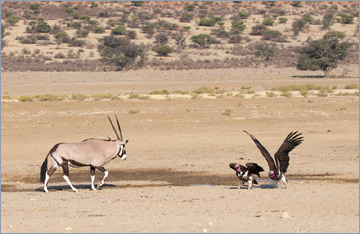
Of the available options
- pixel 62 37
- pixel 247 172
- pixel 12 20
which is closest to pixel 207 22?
pixel 62 37

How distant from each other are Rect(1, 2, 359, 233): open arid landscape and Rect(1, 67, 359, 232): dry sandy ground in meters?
0.03

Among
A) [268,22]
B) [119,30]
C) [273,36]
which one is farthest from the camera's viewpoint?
[268,22]

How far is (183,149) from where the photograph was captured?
21.3 m

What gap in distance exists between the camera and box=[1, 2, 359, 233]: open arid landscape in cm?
1147

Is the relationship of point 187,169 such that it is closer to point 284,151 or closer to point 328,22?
point 284,151

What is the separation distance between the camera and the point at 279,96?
3731 centimetres

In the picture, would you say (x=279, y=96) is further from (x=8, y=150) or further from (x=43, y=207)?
(x=43, y=207)

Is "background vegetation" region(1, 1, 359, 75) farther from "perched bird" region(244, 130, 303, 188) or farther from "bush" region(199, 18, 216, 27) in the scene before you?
Answer: "perched bird" region(244, 130, 303, 188)

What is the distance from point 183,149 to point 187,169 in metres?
3.65

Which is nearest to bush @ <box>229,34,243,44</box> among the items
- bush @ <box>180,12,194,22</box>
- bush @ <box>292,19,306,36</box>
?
bush @ <box>292,19,306,36</box>

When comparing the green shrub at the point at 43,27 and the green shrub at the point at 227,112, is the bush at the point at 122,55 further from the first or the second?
the green shrub at the point at 227,112

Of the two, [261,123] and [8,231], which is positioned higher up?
[8,231]

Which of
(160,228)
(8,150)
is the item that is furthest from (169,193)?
(8,150)

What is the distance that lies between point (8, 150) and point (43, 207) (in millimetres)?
9271
